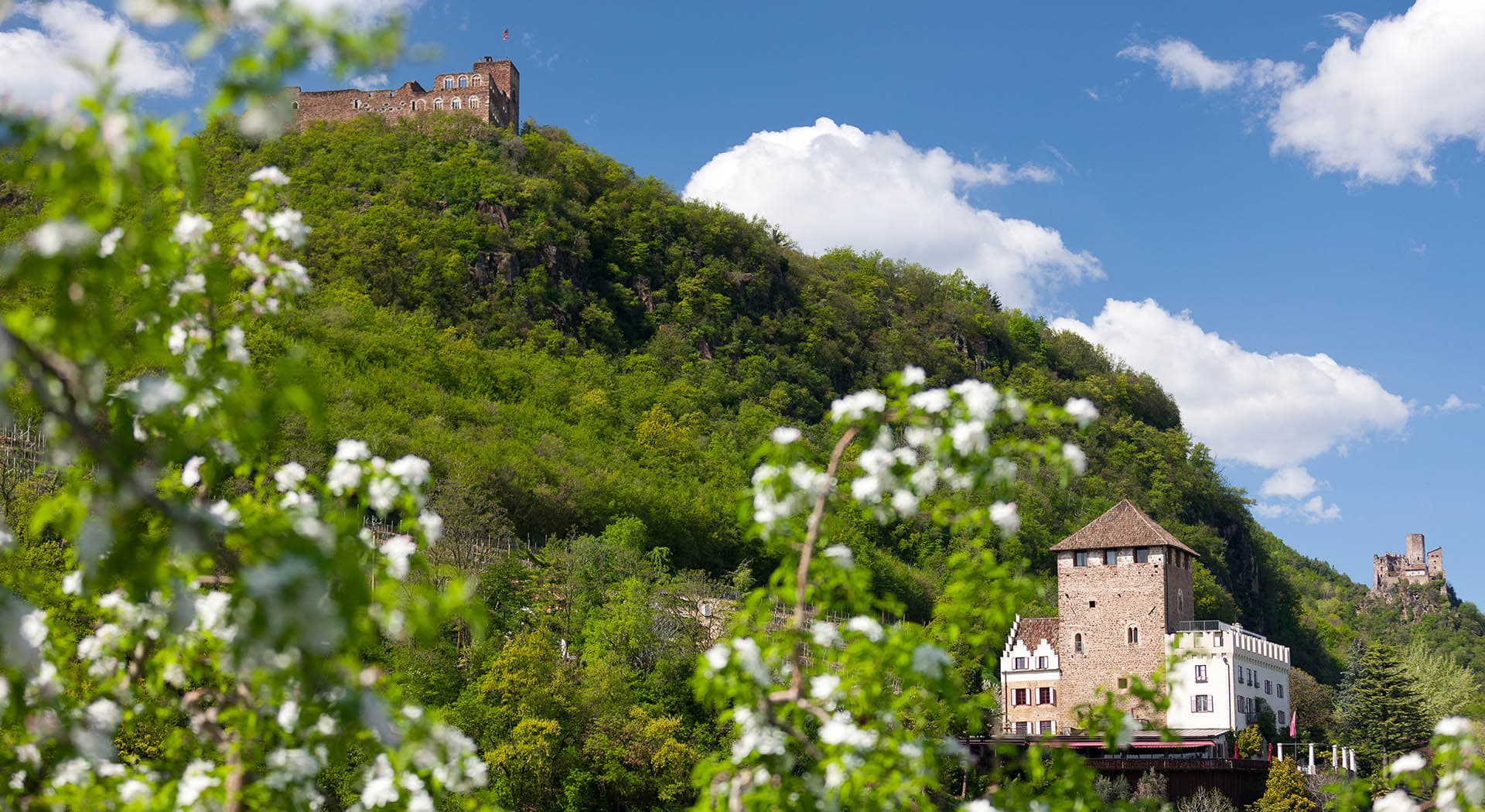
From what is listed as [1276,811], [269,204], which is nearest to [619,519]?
[1276,811]

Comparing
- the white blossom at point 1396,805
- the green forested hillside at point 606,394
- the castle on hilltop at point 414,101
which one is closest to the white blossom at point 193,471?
the white blossom at point 1396,805

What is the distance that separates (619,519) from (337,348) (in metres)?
15.3

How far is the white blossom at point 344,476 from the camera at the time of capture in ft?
19.5

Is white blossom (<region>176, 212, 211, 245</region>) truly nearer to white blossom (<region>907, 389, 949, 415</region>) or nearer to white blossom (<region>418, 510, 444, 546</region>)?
white blossom (<region>418, 510, 444, 546</region>)

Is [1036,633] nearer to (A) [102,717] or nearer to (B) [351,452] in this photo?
(B) [351,452]

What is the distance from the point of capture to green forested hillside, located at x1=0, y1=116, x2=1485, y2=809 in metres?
36.0

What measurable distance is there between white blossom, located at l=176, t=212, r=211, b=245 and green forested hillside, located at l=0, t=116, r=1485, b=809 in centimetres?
2802

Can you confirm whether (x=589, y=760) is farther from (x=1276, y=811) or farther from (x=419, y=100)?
(x=419, y=100)

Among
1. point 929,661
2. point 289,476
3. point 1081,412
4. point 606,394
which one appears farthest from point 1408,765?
point 606,394

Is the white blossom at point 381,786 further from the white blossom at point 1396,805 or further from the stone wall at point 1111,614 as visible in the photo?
the stone wall at point 1111,614

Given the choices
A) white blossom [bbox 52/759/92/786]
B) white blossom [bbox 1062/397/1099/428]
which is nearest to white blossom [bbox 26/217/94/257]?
white blossom [bbox 52/759/92/786]

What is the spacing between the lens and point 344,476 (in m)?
5.95

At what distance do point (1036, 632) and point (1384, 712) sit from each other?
524 inches

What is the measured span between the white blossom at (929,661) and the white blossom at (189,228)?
332 centimetres
